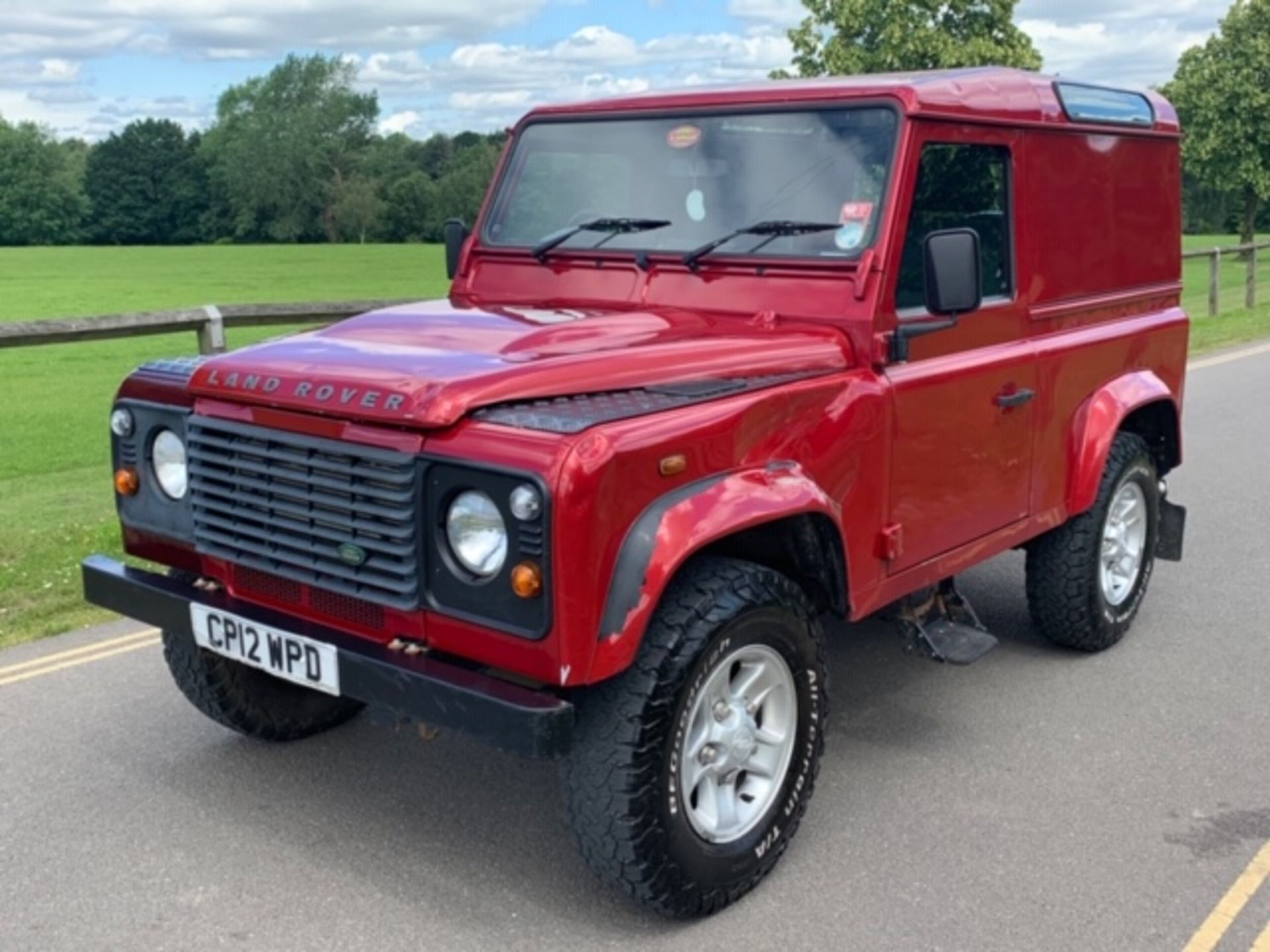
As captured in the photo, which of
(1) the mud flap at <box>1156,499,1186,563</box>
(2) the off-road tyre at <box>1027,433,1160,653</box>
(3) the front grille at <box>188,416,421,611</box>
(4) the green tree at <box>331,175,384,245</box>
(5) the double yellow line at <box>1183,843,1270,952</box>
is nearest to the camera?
(3) the front grille at <box>188,416,421,611</box>

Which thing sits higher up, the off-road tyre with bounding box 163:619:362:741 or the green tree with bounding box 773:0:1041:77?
the green tree with bounding box 773:0:1041:77

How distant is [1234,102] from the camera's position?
39.2 m

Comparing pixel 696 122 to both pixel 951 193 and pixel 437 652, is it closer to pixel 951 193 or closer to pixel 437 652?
pixel 951 193

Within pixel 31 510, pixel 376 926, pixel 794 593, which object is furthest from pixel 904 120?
pixel 31 510

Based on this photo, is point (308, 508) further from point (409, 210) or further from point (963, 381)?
point (409, 210)

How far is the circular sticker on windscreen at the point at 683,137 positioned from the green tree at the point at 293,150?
6794 cm

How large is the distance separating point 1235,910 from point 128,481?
3293 mm

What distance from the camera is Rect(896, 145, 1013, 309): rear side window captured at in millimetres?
4148

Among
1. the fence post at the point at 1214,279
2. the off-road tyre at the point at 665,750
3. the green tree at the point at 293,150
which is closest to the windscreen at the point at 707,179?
the off-road tyre at the point at 665,750

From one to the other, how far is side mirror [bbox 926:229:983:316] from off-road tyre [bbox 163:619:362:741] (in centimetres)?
225

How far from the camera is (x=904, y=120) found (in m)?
4.09

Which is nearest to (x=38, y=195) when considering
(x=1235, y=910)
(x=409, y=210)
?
(x=409, y=210)

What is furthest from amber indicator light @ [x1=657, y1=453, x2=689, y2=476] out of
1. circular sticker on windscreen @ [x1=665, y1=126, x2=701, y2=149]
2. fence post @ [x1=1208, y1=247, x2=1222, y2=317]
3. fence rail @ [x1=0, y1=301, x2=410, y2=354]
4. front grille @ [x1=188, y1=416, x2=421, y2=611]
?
fence post @ [x1=1208, y1=247, x2=1222, y2=317]

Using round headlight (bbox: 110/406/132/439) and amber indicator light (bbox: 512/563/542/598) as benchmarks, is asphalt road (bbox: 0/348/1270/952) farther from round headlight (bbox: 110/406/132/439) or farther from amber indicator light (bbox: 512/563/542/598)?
round headlight (bbox: 110/406/132/439)
